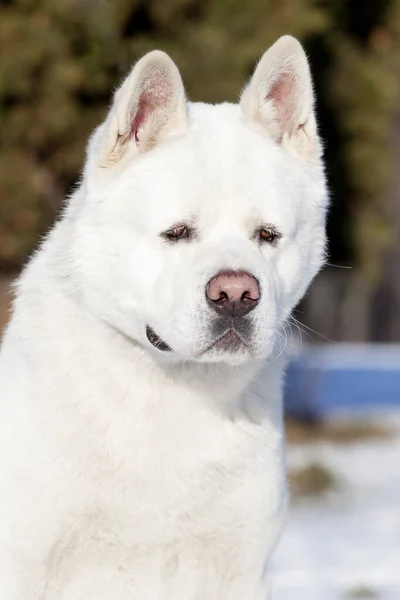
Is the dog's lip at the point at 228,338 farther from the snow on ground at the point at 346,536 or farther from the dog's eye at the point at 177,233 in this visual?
the snow on ground at the point at 346,536

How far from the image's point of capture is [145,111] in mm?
3674

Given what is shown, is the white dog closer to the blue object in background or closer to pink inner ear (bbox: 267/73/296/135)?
pink inner ear (bbox: 267/73/296/135)

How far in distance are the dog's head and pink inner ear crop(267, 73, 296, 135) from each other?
0.06 ft

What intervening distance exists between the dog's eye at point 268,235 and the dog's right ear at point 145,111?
425 millimetres

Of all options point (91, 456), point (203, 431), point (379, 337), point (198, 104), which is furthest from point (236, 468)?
point (379, 337)

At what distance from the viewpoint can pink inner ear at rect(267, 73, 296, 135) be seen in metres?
3.84

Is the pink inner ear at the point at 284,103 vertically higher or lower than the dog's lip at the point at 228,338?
higher

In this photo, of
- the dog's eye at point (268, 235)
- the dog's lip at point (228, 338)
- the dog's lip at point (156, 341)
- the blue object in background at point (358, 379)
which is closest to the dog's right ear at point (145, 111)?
the dog's eye at point (268, 235)

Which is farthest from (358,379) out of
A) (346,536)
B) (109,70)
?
(346,536)

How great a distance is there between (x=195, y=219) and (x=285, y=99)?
0.65 m

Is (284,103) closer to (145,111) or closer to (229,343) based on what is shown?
(145,111)

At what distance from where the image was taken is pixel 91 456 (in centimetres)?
354

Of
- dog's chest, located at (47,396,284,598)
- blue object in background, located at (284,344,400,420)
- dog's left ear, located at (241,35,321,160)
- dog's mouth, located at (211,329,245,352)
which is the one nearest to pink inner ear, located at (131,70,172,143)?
dog's left ear, located at (241,35,321,160)

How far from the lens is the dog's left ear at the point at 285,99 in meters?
3.76
